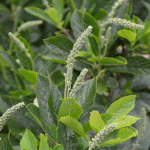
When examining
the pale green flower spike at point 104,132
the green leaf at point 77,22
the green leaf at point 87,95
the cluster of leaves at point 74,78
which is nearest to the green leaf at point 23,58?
the cluster of leaves at point 74,78

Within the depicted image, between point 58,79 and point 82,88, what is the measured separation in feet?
1.38

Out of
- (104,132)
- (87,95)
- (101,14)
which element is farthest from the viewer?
(101,14)

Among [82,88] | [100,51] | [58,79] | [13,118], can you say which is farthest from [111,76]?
[13,118]

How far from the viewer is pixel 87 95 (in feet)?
2.55

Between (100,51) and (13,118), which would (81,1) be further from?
(13,118)

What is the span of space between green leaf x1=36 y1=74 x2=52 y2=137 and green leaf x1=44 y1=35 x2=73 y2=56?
0.37 metres

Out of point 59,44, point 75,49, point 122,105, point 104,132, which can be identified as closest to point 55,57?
point 59,44

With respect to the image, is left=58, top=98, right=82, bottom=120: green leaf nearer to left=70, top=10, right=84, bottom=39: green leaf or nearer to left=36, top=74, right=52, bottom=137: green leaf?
left=36, top=74, right=52, bottom=137: green leaf

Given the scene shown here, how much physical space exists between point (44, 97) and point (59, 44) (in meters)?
0.44

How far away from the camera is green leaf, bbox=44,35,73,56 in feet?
3.66

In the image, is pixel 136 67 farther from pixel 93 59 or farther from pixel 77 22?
pixel 77 22

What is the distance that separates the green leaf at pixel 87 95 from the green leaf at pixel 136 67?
0.38 metres

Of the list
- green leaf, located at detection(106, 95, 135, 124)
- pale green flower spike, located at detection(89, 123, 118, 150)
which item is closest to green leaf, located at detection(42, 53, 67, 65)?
green leaf, located at detection(106, 95, 135, 124)

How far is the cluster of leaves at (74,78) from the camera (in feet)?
2.25
